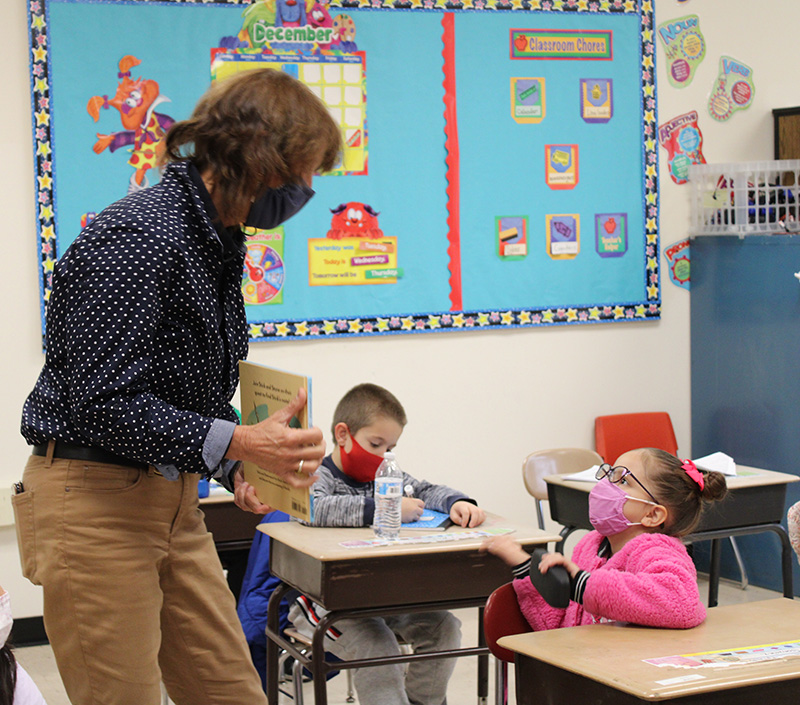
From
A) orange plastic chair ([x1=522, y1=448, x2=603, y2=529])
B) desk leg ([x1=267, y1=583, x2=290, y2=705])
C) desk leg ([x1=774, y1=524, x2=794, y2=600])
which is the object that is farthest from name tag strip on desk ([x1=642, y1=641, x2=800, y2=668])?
orange plastic chair ([x1=522, y1=448, x2=603, y2=529])

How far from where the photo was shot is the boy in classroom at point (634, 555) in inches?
76.1

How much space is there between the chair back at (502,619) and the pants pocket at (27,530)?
0.95 m

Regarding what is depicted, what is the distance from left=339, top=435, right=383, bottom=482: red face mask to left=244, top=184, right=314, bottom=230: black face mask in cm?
138

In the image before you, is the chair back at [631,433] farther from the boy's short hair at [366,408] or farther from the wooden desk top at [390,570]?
the wooden desk top at [390,570]

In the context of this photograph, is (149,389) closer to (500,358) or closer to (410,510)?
(410,510)

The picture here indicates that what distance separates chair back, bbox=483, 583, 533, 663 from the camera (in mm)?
2129

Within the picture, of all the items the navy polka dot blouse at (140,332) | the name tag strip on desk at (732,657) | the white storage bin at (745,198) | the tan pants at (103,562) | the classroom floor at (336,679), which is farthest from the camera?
the white storage bin at (745,198)

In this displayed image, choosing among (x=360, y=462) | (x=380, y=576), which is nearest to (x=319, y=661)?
(x=380, y=576)

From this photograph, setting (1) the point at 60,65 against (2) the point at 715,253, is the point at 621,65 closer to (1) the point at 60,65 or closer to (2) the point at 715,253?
(2) the point at 715,253

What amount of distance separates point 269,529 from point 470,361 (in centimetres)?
213

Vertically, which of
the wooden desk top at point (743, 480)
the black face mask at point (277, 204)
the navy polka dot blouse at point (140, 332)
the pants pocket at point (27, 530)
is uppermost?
the black face mask at point (277, 204)

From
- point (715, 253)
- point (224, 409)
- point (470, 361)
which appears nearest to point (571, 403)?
point (470, 361)

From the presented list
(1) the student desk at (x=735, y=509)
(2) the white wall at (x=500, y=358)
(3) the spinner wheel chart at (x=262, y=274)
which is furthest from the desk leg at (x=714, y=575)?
(3) the spinner wheel chart at (x=262, y=274)

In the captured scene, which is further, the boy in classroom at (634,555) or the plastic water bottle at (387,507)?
the plastic water bottle at (387,507)
